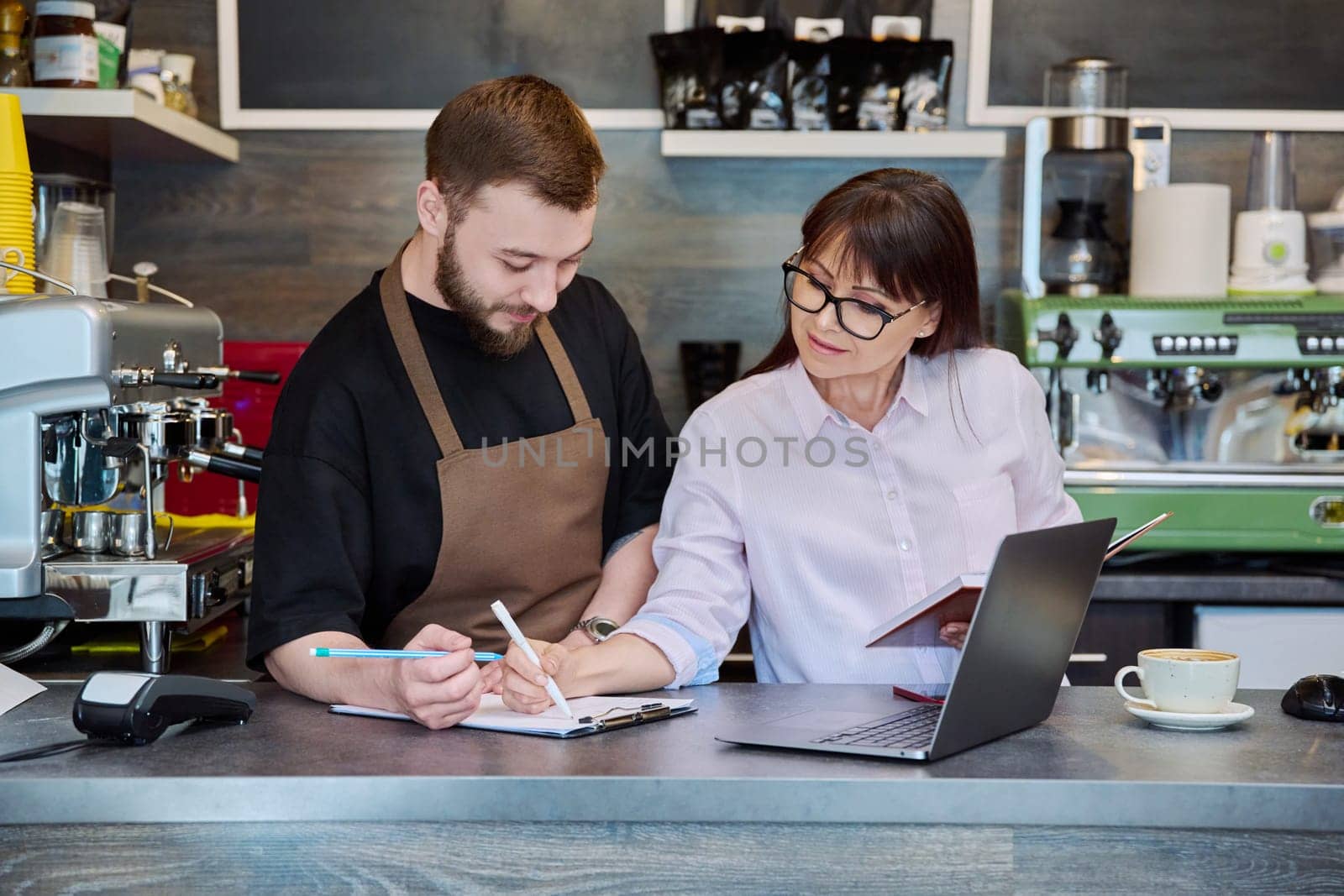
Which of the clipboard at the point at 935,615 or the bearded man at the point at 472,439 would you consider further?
the bearded man at the point at 472,439

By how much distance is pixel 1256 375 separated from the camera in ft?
8.77

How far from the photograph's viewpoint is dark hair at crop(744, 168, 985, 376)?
1.71 meters

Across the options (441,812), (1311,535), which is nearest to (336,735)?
(441,812)

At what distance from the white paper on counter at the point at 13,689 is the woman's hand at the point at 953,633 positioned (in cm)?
96

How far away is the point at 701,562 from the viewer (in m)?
1.74

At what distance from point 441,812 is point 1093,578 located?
2.26 ft

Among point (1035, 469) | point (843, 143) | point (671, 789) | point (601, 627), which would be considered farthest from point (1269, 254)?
point (671, 789)

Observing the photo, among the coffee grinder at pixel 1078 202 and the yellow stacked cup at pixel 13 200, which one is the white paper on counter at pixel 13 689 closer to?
the yellow stacked cup at pixel 13 200

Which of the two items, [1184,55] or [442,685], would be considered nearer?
[442,685]

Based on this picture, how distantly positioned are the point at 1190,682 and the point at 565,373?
3.03 ft

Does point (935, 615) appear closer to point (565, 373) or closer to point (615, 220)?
point (565, 373)

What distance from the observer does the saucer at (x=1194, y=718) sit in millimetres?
1352

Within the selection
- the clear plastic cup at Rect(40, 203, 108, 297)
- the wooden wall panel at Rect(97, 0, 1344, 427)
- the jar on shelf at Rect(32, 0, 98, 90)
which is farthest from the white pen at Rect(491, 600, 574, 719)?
the wooden wall panel at Rect(97, 0, 1344, 427)

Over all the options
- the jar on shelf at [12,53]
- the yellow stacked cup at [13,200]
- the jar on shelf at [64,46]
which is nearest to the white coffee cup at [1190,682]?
the yellow stacked cup at [13,200]
